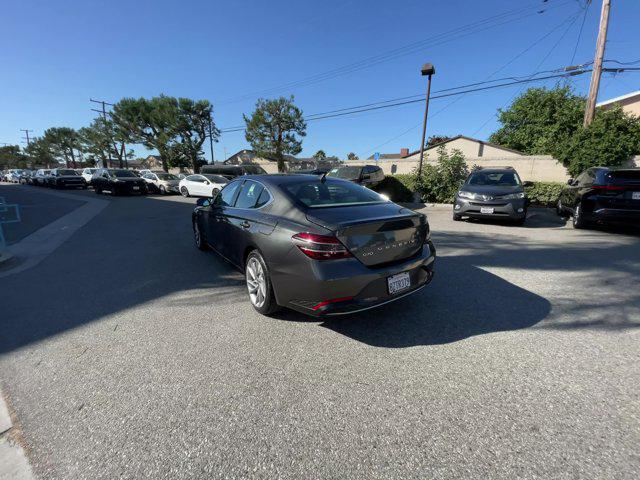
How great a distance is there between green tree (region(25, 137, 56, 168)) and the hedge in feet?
306

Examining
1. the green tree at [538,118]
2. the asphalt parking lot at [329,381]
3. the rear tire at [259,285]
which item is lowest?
the asphalt parking lot at [329,381]

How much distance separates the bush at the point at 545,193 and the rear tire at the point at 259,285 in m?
11.6

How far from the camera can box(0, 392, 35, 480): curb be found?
168 centimetres

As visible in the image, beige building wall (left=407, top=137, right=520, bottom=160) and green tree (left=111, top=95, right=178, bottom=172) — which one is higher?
green tree (left=111, top=95, right=178, bottom=172)

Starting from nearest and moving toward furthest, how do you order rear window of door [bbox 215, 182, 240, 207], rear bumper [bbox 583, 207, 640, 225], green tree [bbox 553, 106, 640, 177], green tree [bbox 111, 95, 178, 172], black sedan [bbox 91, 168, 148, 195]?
rear window of door [bbox 215, 182, 240, 207] < rear bumper [bbox 583, 207, 640, 225] < green tree [bbox 553, 106, 640, 177] < black sedan [bbox 91, 168, 148, 195] < green tree [bbox 111, 95, 178, 172]

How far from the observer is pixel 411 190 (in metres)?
13.5

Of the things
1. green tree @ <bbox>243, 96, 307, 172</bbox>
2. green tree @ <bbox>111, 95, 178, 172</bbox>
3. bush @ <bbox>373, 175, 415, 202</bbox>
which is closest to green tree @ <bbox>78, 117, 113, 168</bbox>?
green tree @ <bbox>111, 95, 178, 172</bbox>

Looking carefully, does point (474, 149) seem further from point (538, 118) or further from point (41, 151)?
point (41, 151)

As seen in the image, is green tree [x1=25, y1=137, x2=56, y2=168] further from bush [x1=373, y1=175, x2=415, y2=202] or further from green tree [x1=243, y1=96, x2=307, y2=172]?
bush [x1=373, y1=175, x2=415, y2=202]

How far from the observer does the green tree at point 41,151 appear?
7531 centimetres

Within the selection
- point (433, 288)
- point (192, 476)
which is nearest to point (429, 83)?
point (433, 288)

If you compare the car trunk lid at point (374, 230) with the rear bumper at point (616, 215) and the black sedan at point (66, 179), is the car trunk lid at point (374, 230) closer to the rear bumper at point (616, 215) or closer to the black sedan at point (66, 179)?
the rear bumper at point (616, 215)

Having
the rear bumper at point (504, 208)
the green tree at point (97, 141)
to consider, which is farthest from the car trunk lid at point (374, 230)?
the green tree at point (97, 141)

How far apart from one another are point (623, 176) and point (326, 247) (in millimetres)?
7791
